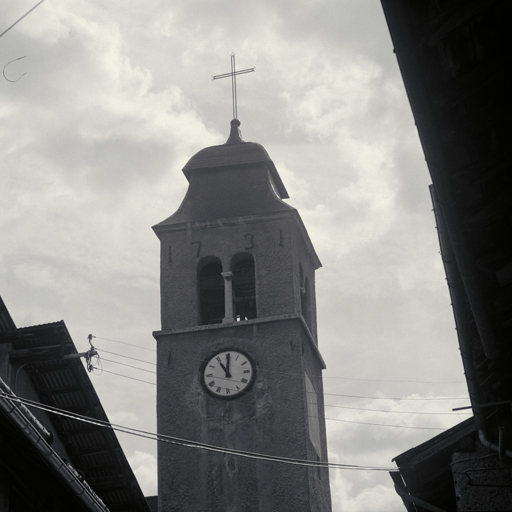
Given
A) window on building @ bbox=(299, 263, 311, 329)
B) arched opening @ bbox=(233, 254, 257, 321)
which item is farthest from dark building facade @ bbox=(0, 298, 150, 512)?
window on building @ bbox=(299, 263, 311, 329)

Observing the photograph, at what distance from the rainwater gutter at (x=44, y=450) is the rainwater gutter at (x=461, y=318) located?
178 inches

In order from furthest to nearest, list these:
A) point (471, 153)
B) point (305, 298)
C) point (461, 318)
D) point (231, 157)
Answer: point (231, 157), point (305, 298), point (461, 318), point (471, 153)

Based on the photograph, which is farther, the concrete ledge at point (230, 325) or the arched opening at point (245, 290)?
the arched opening at point (245, 290)

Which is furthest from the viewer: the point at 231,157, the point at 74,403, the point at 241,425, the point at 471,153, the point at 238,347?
the point at 231,157

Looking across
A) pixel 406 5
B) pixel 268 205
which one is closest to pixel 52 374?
pixel 406 5

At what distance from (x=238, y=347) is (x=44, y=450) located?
49.2 feet

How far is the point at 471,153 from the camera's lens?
23.1ft

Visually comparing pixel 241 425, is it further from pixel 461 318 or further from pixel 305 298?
pixel 461 318

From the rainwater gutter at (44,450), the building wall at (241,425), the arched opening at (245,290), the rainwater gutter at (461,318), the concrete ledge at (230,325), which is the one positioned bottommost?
the rainwater gutter at (461,318)

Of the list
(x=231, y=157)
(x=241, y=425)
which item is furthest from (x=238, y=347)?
(x=231, y=157)

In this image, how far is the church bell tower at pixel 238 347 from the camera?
25281 millimetres

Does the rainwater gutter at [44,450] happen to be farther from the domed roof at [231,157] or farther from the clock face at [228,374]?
the domed roof at [231,157]

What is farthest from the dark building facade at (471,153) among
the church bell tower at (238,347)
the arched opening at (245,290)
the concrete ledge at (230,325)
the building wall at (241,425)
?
the arched opening at (245,290)

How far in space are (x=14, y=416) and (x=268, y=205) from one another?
18.2 meters
